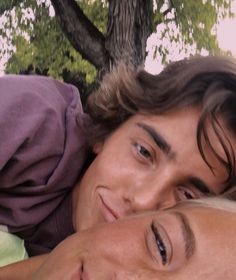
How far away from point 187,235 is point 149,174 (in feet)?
1.45

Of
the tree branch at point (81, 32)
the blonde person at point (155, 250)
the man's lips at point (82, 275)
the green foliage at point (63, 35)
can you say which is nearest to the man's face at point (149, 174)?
the blonde person at point (155, 250)

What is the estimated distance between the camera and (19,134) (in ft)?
5.66

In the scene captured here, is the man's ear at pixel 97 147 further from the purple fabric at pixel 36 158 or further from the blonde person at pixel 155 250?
the blonde person at pixel 155 250

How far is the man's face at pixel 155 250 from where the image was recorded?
1193mm

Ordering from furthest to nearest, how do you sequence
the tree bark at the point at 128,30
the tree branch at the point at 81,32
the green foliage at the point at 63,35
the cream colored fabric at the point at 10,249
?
the green foliage at the point at 63,35
the tree branch at the point at 81,32
the tree bark at the point at 128,30
the cream colored fabric at the point at 10,249

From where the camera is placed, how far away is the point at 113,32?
365cm

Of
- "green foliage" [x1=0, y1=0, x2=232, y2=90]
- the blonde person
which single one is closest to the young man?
the blonde person

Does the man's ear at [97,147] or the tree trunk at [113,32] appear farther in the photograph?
the tree trunk at [113,32]

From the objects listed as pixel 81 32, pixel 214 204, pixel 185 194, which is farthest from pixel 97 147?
pixel 81 32

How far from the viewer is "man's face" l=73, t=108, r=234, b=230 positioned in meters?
1.65

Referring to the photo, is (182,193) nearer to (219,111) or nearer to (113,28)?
(219,111)

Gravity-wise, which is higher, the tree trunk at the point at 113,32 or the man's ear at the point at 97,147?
the tree trunk at the point at 113,32

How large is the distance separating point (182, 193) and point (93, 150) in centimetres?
40

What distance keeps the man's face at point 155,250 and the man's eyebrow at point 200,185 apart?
30 cm
